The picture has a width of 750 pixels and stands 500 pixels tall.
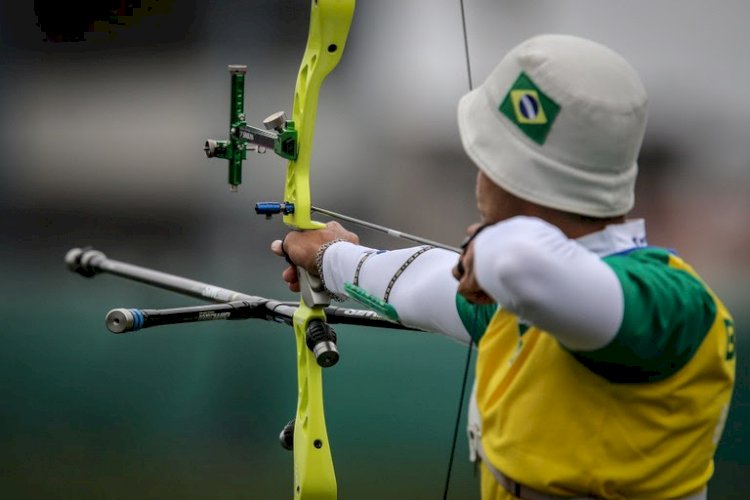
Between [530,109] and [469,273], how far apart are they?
192mm

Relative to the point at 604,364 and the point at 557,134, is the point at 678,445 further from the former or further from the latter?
the point at 557,134

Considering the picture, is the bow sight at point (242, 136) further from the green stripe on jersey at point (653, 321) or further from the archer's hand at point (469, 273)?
the green stripe on jersey at point (653, 321)

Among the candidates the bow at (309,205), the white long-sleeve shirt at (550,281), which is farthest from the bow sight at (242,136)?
the white long-sleeve shirt at (550,281)

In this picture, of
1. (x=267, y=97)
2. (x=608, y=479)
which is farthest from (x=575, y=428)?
(x=267, y=97)

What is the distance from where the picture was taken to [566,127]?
1.07 m

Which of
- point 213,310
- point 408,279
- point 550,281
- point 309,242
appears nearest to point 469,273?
point 550,281

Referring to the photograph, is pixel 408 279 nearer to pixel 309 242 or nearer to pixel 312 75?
pixel 309 242

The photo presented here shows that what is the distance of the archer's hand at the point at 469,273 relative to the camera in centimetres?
109

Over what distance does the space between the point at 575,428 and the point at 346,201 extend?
2.33 meters

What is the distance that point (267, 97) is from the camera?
318 centimetres

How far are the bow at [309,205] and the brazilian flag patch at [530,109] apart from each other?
25.7 inches

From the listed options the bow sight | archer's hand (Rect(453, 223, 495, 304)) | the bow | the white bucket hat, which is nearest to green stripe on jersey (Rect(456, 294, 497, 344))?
archer's hand (Rect(453, 223, 495, 304))

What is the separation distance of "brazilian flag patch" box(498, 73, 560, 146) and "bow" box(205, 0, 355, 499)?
0.65 m

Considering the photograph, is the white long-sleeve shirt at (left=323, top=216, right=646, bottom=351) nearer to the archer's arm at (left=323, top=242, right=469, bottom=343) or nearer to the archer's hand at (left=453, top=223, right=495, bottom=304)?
the archer's hand at (left=453, top=223, right=495, bottom=304)
